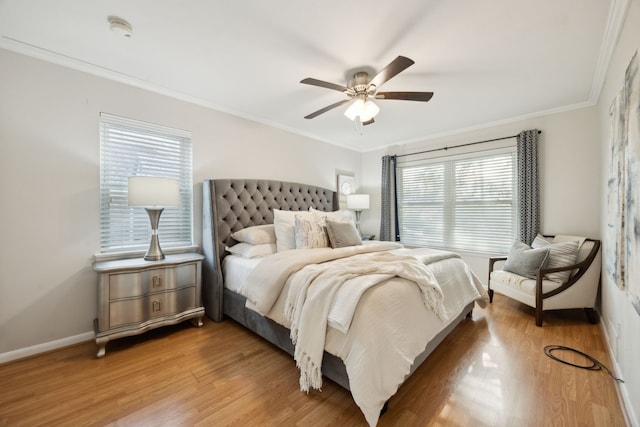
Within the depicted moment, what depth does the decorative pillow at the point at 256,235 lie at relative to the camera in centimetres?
285

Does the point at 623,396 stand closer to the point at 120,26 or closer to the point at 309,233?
the point at 309,233

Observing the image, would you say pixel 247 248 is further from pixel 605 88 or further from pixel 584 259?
pixel 605 88

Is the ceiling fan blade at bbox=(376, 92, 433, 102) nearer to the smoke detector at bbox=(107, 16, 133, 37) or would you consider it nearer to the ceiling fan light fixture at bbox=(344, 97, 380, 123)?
the ceiling fan light fixture at bbox=(344, 97, 380, 123)

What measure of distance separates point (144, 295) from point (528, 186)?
4590 millimetres

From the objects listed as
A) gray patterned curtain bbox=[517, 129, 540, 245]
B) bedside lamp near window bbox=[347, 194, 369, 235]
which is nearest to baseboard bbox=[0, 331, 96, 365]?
bedside lamp near window bbox=[347, 194, 369, 235]

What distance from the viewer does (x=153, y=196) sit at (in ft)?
7.59

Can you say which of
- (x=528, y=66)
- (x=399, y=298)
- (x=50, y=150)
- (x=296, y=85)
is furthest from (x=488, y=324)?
(x=50, y=150)

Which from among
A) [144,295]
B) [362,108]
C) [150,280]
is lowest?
[144,295]

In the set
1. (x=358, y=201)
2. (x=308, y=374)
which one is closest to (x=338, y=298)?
(x=308, y=374)

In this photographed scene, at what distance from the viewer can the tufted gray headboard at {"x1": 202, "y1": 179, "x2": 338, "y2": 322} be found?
9.26ft

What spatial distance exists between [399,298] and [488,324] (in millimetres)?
1768

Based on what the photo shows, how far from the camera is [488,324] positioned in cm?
271

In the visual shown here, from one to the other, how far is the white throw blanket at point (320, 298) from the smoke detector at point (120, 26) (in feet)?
7.05

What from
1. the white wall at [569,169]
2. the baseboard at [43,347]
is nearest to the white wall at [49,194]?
the baseboard at [43,347]
